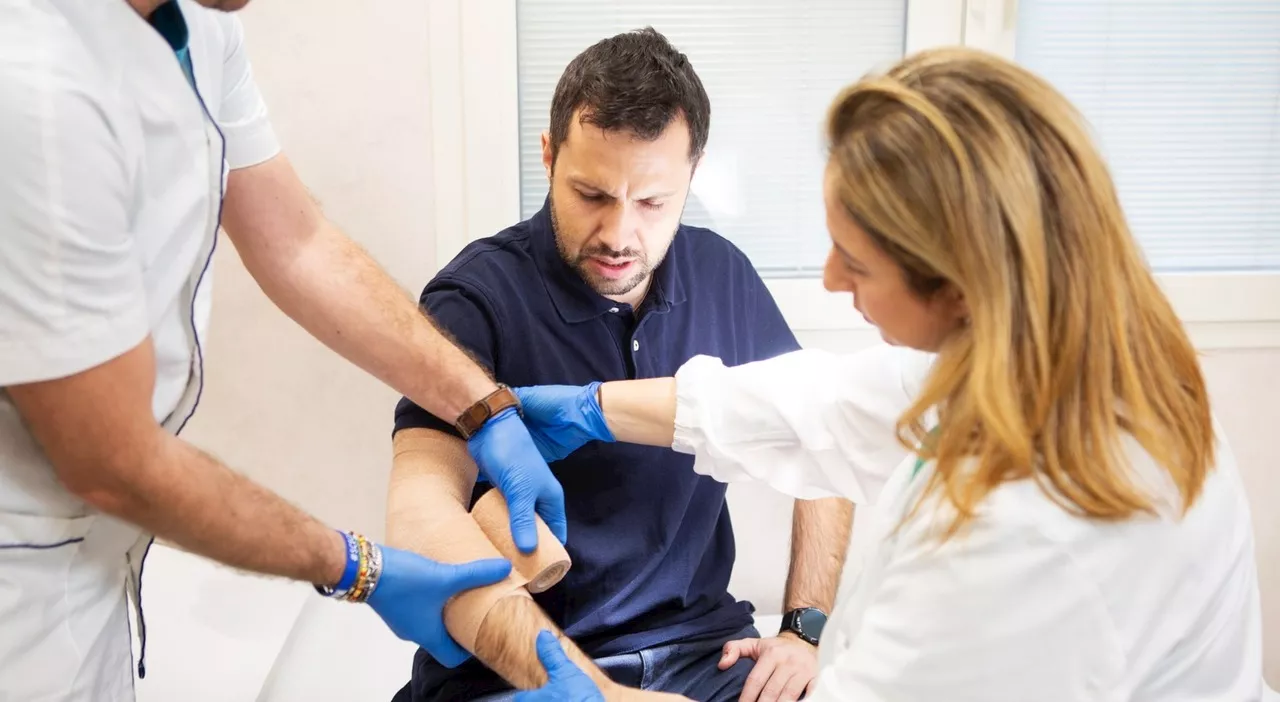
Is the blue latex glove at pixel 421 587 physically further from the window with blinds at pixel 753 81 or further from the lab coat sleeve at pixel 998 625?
the window with blinds at pixel 753 81

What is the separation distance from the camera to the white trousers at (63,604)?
3.30 feet

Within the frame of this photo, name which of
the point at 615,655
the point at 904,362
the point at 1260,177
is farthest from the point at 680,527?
the point at 1260,177

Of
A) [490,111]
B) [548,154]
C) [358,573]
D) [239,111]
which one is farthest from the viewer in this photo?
[490,111]

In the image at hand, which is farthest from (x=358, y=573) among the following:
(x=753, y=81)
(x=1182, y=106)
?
Answer: (x=1182, y=106)

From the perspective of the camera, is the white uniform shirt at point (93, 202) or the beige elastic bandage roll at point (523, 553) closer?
the white uniform shirt at point (93, 202)

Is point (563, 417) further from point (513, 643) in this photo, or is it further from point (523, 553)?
point (513, 643)

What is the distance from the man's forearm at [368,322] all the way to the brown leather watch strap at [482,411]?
→ 0.5 inches

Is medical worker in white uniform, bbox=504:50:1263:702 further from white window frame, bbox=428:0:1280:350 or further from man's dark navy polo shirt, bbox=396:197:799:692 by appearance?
white window frame, bbox=428:0:1280:350

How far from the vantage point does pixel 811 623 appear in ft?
5.27

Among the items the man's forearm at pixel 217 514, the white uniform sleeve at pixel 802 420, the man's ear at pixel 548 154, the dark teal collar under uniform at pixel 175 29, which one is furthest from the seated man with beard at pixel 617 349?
the dark teal collar under uniform at pixel 175 29

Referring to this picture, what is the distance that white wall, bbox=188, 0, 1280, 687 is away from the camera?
193 centimetres

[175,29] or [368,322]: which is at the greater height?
[175,29]

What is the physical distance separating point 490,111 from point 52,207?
1175mm

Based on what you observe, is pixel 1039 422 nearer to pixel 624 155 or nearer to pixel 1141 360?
pixel 1141 360
